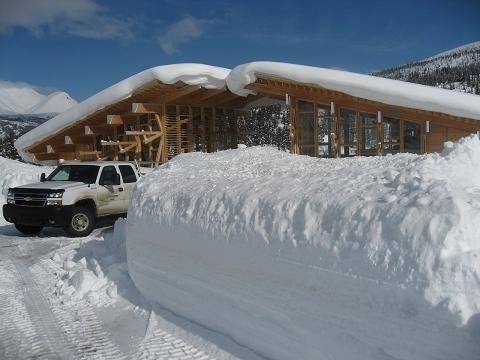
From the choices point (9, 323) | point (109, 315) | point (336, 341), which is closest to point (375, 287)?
point (336, 341)

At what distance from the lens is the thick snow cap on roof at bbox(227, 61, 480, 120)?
12.3m

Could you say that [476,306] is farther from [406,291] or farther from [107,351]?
[107,351]

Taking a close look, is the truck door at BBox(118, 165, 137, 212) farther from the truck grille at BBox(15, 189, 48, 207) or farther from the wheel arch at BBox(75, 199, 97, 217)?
the truck grille at BBox(15, 189, 48, 207)

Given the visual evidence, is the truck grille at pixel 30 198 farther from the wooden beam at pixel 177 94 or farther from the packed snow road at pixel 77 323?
the wooden beam at pixel 177 94

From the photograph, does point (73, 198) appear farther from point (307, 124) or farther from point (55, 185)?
point (307, 124)

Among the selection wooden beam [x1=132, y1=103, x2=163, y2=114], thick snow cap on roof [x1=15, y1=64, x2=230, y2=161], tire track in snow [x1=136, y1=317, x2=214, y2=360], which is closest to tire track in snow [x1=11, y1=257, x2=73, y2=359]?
tire track in snow [x1=136, y1=317, x2=214, y2=360]

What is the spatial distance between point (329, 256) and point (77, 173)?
9.79m

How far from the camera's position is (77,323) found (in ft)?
18.3

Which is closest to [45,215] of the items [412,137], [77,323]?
[77,323]

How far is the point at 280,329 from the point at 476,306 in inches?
71.6

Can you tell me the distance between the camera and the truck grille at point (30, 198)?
1079 centimetres

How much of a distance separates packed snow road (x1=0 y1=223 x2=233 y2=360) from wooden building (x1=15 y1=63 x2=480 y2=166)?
981cm

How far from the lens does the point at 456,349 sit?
9.66 ft

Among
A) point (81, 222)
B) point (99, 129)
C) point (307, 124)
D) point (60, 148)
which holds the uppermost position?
point (99, 129)
